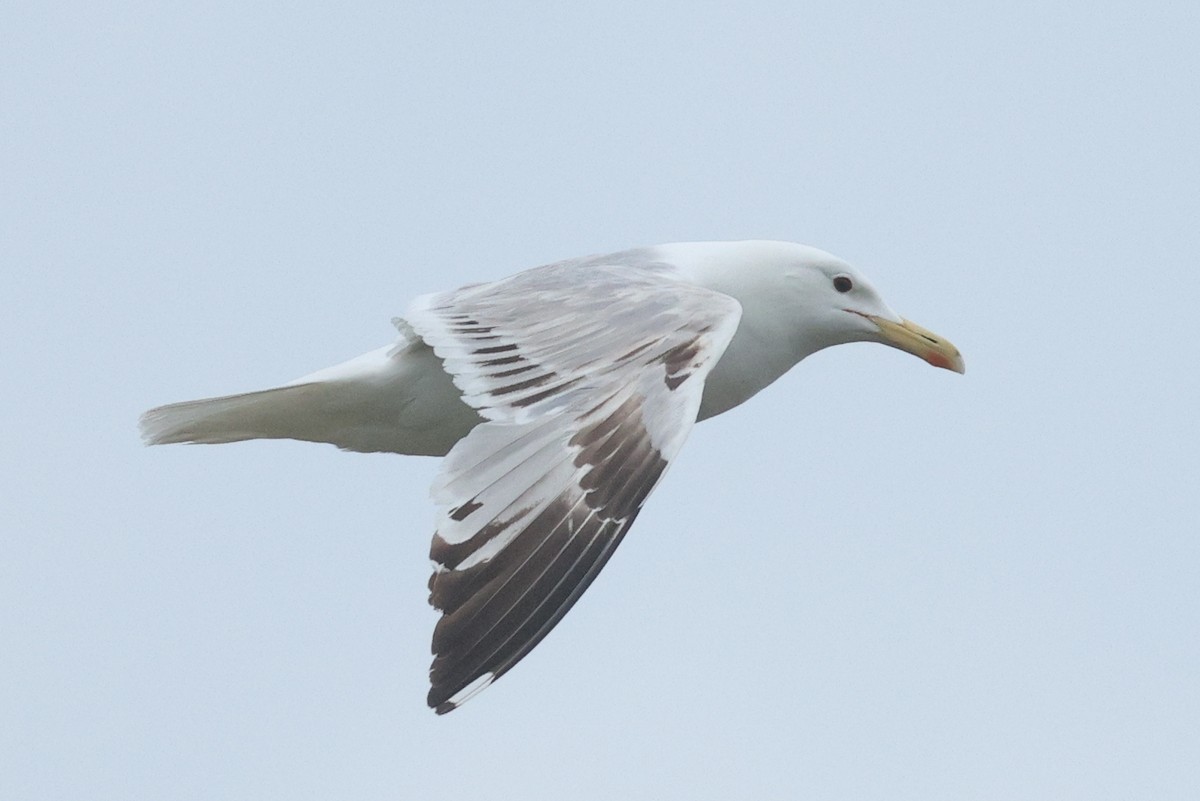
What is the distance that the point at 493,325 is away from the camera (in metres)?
7.56

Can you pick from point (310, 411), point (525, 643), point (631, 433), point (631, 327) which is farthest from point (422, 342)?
point (525, 643)

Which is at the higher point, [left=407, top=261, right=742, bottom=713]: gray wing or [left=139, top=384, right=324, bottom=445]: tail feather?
[left=407, top=261, right=742, bottom=713]: gray wing

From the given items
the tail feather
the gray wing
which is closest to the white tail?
the tail feather

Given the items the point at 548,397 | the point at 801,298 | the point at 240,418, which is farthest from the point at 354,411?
the point at 801,298

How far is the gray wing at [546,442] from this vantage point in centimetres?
623

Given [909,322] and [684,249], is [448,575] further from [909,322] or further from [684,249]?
[909,322]

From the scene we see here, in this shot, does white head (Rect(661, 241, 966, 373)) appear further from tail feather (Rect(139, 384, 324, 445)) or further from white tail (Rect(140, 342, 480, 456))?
tail feather (Rect(139, 384, 324, 445))

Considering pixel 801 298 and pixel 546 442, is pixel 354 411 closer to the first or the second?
pixel 546 442

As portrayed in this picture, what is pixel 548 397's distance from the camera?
689cm

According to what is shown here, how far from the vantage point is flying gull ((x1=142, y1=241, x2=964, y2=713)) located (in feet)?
20.6

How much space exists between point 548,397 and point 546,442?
0.95ft

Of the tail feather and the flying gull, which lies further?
the tail feather

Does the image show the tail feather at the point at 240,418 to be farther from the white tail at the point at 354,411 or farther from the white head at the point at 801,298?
the white head at the point at 801,298

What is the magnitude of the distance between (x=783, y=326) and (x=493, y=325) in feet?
4.98
